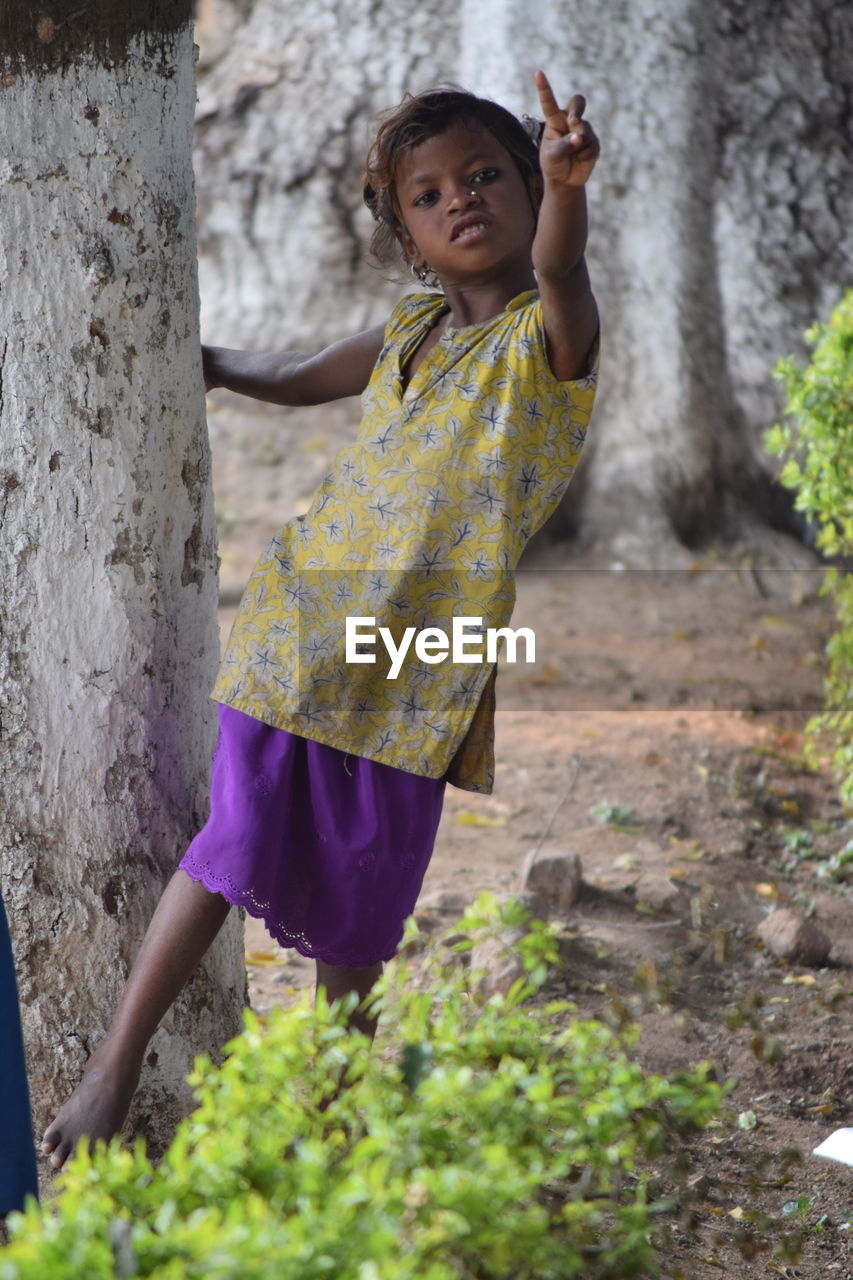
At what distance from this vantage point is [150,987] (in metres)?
2.17

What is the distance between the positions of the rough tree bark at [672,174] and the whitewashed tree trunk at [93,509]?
5.30 metres

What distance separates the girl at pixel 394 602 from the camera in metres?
2.18

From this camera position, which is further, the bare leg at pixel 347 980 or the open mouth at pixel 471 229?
the bare leg at pixel 347 980

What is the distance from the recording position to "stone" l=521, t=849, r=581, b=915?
387cm

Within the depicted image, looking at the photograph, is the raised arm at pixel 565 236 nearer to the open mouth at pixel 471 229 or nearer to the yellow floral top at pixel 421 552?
the yellow floral top at pixel 421 552

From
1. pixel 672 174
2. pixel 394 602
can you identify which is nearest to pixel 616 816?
pixel 394 602

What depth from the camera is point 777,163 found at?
7262 mm

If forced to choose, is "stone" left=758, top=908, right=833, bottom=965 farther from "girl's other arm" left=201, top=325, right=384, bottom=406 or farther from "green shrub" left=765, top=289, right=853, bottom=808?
"girl's other arm" left=201, top=325, right=384, bottom=406

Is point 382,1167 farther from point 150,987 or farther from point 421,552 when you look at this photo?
point 421,552

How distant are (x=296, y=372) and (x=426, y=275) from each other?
307 millimetres

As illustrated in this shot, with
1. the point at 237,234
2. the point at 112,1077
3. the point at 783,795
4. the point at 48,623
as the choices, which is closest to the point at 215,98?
the point at 237,234
